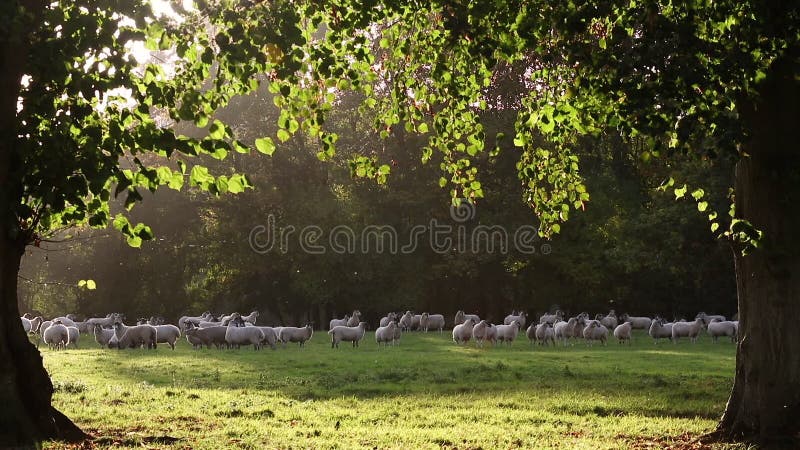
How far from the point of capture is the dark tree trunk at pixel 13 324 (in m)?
9.42

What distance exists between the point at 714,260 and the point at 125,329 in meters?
30.7

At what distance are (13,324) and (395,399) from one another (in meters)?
8.10

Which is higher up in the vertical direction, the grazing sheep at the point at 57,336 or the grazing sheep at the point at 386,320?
the grazing sheep at the point at 386,320

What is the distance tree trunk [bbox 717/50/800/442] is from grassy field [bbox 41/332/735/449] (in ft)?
4.50

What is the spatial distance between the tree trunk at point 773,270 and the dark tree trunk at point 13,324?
333 inches

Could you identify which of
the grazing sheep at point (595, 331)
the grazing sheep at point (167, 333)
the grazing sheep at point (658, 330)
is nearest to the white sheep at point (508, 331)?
the grazing sheep at point (595, 331)

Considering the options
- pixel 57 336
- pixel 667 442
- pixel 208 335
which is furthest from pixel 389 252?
pixel 667 442

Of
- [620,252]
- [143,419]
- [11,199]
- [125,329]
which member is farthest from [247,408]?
[620,252]

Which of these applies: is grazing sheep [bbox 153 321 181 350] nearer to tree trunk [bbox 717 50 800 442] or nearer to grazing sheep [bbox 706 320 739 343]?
grazing sheep [bbox 706 320 739 343]

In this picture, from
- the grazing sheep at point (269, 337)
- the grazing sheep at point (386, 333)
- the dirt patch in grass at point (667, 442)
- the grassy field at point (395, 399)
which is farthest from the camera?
the grazing sheep at point (386, 333)

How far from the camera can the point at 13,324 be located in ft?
32.7

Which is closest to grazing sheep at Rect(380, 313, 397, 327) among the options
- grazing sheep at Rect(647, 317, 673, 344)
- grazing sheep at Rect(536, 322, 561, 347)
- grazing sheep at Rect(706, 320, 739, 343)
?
grazing sheep at Rect(536, 322, 561, 347)

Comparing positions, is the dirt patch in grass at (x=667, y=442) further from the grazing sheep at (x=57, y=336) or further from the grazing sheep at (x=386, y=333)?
the grazing sheep at (x=57, y=336)

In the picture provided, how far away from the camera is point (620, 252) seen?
45.8 metres
